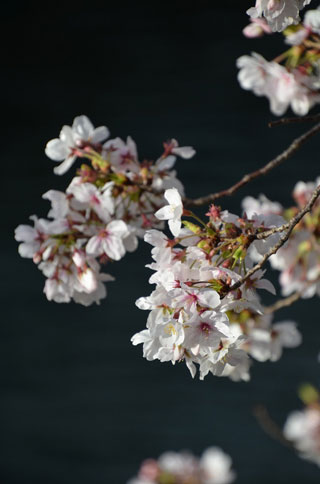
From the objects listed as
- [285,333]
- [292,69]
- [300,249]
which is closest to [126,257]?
[285,333]

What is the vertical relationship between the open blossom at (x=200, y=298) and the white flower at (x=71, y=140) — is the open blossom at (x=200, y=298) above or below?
below

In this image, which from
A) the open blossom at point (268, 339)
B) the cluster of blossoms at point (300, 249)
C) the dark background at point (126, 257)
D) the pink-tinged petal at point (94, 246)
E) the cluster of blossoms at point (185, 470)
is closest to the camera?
the pink-tinged petal at point (94, 246)

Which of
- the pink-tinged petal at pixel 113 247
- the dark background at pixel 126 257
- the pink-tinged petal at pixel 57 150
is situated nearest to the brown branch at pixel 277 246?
the pink-tinged petal at pixel 113 247

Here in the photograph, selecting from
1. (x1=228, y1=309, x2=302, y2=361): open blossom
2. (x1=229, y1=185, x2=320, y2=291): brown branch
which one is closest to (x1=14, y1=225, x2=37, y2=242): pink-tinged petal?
(x1=229, y1=185, x2=320, y2=291): brown branch

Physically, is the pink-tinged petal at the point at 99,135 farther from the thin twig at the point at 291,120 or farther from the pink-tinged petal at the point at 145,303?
the pink-tinged petal at the point at 145,303

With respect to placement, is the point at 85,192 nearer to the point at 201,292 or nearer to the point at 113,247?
the point at 113,247

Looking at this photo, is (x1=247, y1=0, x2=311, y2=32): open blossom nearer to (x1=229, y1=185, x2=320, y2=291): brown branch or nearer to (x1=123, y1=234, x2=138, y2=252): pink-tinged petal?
(x1=229, y1=185, x2=320, y2=291): brown branch

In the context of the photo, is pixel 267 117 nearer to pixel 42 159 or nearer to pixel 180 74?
pixel 180 74
